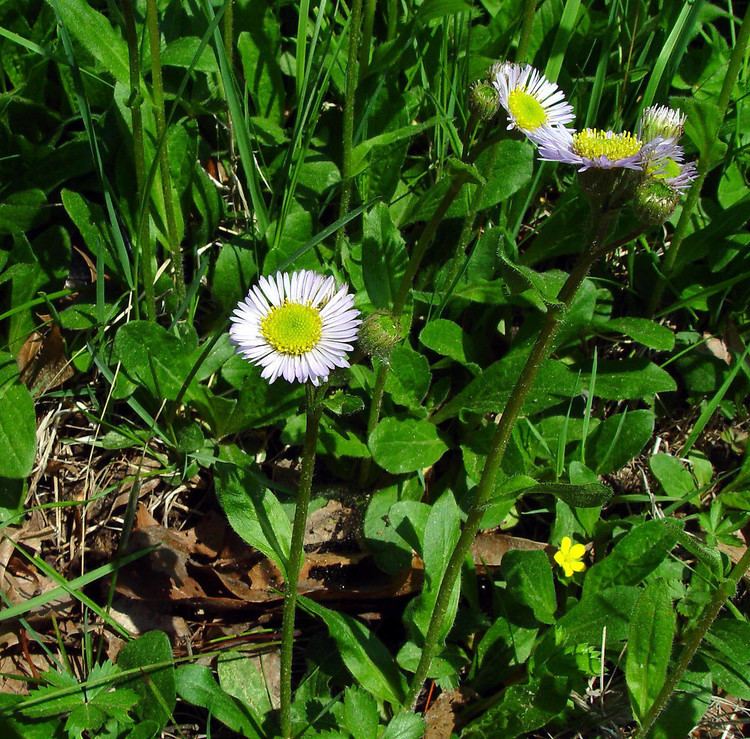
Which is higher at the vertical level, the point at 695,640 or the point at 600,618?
the point at 600,618

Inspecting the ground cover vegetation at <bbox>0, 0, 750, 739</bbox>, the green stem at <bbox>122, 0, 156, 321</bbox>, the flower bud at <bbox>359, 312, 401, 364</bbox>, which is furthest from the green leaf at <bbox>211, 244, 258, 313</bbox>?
the flower bud at <bbox>359, 312, 401, 364</bbox>

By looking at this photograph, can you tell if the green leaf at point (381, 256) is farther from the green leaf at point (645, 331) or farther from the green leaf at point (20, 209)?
the green leaf at point (20, 209)

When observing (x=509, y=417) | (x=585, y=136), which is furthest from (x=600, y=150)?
(x=509, y=417)

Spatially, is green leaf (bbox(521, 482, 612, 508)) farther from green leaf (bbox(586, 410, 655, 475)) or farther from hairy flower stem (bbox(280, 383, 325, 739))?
green leaf (bbox(586, 410, 655, 475))

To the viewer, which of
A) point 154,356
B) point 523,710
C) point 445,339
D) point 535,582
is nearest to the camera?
point 523,710

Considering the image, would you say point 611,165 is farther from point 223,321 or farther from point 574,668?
point 223,321

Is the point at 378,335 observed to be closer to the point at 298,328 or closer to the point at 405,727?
the point at 298,328
